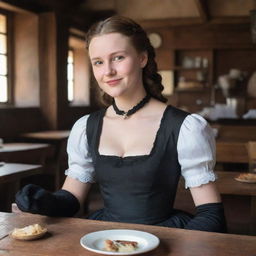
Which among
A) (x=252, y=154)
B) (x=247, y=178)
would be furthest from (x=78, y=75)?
(x=247, y=178)

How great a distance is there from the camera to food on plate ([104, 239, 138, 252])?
1.04 metres

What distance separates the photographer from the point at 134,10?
7.54 meters

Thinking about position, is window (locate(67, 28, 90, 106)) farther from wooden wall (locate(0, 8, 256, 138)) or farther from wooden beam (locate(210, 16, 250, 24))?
wooden beam (locate(210, 16, 250, 24))

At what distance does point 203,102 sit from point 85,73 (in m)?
2.07

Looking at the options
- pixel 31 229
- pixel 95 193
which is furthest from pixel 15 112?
pixel 31 229

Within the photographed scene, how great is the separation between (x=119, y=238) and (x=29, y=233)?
231mm

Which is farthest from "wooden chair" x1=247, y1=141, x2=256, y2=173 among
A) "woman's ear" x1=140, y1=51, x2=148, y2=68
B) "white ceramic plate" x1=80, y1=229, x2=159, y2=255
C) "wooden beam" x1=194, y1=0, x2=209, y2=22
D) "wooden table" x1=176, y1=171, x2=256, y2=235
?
"wooden beam" x1=194, y1=0, x2=209, y2=22

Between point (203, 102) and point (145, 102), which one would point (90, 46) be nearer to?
point (145, 102)

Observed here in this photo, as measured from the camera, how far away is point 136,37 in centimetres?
154

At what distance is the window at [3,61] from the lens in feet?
Result: 17.9

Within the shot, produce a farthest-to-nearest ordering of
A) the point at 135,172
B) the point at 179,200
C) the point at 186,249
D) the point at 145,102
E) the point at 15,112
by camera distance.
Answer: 1. the point at 15,112
2. the point at 179,200
3. the point at 145,102
4. the point at 135,172
5. the point at 186,249

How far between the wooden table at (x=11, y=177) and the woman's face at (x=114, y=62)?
1289 millimetres

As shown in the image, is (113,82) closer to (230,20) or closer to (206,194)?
(206,194)

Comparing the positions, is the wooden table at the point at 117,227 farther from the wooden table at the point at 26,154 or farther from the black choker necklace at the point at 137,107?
the wooden table at the point at 26,154
